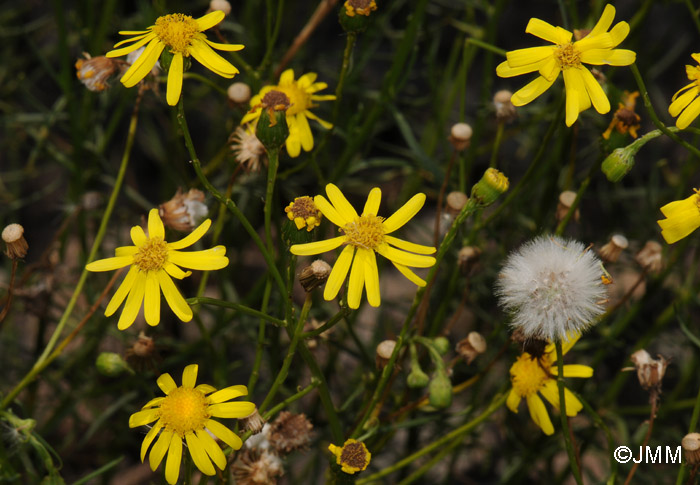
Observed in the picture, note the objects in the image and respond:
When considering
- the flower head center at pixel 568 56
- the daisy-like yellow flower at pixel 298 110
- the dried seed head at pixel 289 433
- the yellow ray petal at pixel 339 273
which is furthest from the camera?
the daisy-like yellow flower at pixel 298 110

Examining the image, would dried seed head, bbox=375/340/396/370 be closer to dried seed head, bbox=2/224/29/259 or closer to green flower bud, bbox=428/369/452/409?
green flower bud, bbox=428/369/452/409

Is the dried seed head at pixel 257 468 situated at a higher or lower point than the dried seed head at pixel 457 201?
lower

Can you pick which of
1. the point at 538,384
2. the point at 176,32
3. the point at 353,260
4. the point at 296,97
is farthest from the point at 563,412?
the point at 176,32

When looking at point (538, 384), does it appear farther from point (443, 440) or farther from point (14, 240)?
point (14, 240)

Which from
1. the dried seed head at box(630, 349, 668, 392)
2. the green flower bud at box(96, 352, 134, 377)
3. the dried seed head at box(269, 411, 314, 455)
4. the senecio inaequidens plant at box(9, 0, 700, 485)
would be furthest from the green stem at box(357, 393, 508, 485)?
the green flower bud at box(96, 352, 134, 377)

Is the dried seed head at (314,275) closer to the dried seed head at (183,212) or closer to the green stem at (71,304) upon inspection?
the dried seed head at (183,212)

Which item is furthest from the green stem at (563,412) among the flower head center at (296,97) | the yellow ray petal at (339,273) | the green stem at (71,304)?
the green stem at (71,304)

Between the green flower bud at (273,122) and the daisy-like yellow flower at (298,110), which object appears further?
the daisy-like yellow flower at (298,110)
